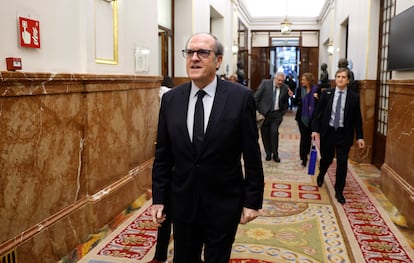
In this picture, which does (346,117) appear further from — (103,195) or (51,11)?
(51,11)

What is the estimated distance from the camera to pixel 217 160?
2.22m

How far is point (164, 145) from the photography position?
2396mm

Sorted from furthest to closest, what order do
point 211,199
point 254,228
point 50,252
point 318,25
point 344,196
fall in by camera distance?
1. point 318,25
2. point 344,196
3. point 254,228
4. point 50,252
5. point 211,199

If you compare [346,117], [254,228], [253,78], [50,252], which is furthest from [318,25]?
[50,252]

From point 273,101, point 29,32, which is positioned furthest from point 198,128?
point 273,101

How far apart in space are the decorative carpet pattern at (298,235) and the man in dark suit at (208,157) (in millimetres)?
1383

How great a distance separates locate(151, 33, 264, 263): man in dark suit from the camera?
221cm

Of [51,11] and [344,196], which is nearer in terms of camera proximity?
[51,11]

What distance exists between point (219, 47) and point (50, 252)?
2.35 metres

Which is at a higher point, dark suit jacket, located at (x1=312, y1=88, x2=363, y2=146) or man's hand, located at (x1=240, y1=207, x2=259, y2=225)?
dark suit jacket, located at (x1=312, y1=88, x2=363, y2=146)

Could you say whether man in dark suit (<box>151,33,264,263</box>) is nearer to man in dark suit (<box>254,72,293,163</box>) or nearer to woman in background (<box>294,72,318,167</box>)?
woman in background (<box>294,72,318,167</box>)

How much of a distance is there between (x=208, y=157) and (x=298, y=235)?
234 cm

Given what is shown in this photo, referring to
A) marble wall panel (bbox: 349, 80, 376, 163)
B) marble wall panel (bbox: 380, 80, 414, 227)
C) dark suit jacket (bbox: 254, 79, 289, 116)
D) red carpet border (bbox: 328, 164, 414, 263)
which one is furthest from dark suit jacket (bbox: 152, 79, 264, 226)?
marble wall panel (bbox: 349, 80, 376, 163)

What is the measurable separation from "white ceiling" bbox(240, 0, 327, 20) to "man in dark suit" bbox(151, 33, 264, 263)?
14919 millimetres
